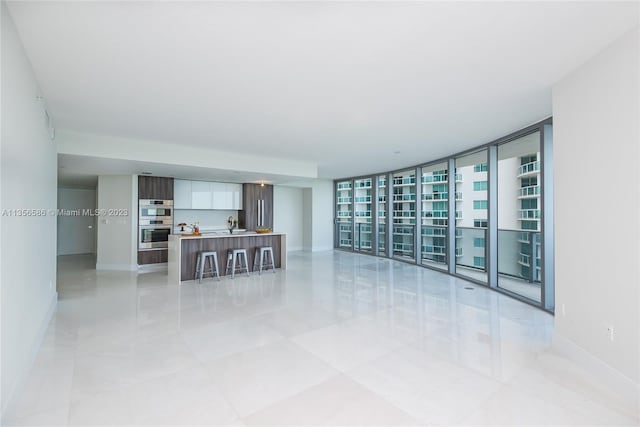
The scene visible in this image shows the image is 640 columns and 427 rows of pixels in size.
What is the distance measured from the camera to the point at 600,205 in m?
2.44

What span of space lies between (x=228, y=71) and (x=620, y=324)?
3.79 meters

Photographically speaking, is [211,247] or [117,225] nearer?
[211,247]

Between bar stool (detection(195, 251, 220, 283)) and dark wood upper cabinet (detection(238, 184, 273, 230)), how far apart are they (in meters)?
2.61

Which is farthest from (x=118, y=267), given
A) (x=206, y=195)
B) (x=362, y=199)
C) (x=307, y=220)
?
(x=362, y=199)

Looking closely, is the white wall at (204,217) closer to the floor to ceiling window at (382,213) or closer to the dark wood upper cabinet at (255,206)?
the dark wood upper cabinet at (255,206)

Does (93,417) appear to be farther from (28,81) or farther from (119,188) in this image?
(119,188)

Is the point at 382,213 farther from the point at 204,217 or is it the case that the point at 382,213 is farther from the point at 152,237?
the point at 152,237

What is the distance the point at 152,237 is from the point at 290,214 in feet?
14.8

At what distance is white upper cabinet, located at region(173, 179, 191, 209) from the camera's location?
786 centimetres

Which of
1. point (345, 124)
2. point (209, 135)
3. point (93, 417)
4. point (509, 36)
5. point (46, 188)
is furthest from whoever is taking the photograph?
point (209, 135)

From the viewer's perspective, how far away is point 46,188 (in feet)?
11.7

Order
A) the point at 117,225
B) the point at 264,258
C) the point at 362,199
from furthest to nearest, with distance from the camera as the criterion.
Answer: the point at 362,199 < the point at 117,225 < the point at 264,258

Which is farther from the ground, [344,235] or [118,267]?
[344,235]

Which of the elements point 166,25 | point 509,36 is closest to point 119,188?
point 166,25
